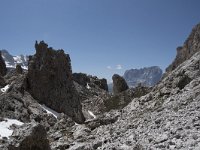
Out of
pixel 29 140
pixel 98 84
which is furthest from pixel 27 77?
pixel 98 84

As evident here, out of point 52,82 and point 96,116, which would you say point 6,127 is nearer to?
point 96,116

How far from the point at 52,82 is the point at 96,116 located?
16.3 meters

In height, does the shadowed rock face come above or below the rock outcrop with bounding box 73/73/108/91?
below

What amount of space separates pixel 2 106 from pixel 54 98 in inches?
985

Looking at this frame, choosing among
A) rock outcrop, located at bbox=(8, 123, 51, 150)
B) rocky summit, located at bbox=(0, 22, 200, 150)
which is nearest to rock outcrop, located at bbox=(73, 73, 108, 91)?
rocky summit, located at bbox=(0, 22, 200, 150)

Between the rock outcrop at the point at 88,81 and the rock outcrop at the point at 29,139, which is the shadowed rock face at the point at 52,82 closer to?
the rock outcrop at the point at 29,139

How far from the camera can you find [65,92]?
7281 cm

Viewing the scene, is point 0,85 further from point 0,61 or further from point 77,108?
point 0,61

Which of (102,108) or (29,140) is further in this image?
(102,108)

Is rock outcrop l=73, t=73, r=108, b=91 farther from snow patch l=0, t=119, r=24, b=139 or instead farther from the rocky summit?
snow patch l=0, t=119, r=24, b=139

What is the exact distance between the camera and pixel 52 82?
239 feet

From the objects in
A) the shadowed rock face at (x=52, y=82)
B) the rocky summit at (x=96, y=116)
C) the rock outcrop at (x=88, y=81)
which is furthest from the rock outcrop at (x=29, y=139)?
the rock outcrop at (x=88, y=81)

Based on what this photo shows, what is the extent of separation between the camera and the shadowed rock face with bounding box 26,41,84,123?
2731 inches

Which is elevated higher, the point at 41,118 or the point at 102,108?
the point at 102,108
